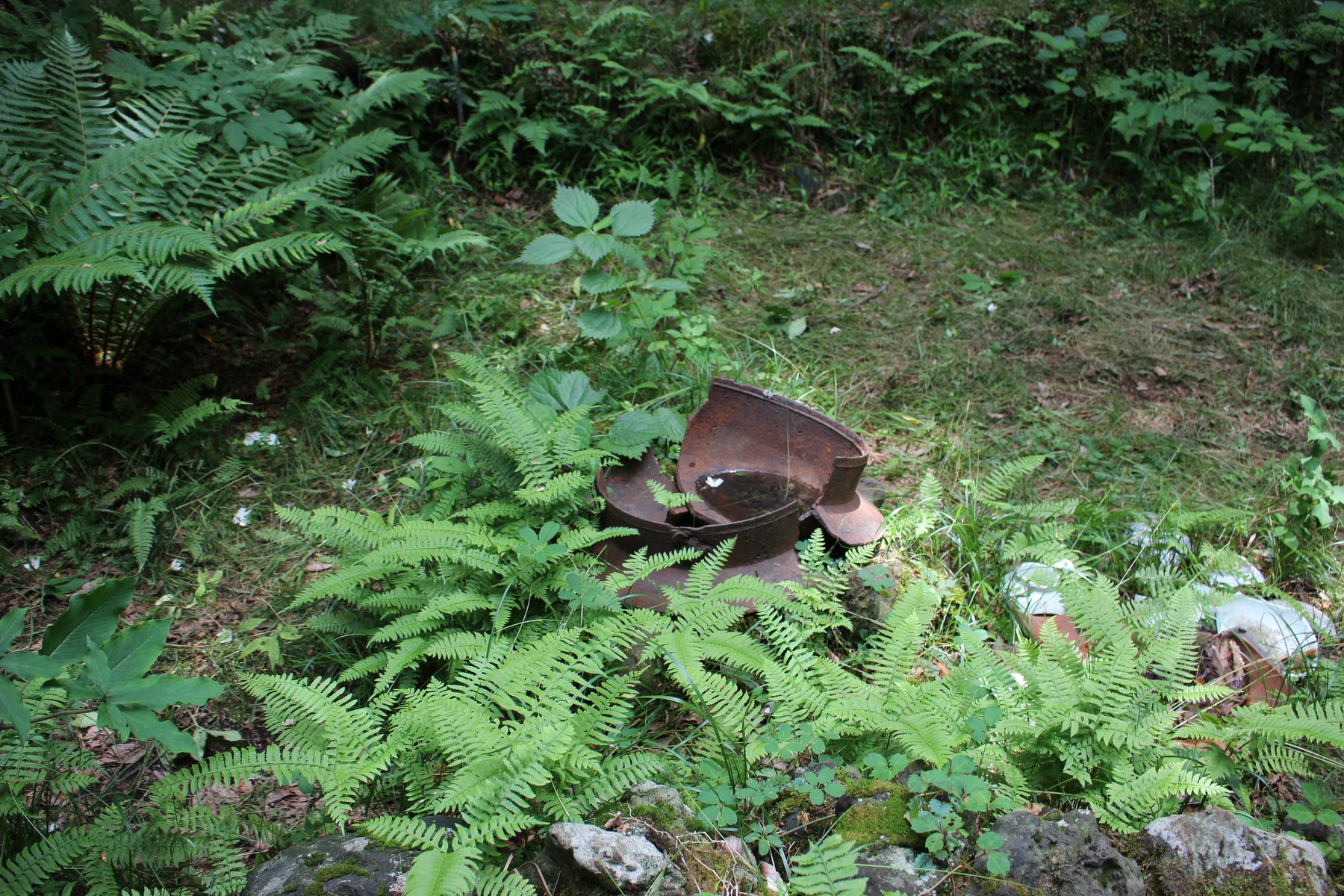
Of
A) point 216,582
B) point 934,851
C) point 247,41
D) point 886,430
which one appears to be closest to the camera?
point 934,851

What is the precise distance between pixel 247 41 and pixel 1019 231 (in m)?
4.33

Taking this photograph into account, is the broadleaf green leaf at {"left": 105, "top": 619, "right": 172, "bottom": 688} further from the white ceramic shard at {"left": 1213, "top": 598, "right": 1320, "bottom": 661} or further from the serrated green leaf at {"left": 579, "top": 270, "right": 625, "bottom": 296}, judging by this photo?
the white ceramic shard at {"left": 1213, "top": 598, "right": 1320, "bottom": 661}

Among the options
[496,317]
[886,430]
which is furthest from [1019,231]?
[496,317]

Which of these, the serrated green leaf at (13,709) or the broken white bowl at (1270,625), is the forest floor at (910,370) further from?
the serrated green leaf at (13,709)

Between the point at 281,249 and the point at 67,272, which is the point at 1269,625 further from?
the point at 67,272

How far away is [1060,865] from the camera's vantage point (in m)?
1.57

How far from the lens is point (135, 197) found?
10.0 ft

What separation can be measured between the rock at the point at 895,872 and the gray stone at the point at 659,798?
0.37 metres

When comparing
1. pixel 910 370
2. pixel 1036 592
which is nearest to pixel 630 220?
pixel 910 370

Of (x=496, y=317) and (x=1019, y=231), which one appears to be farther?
(x=1019, y=231)

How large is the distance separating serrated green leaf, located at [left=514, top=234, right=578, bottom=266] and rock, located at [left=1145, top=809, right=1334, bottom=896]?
8.54 feet

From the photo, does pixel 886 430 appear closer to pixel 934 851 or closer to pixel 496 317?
pixel 496 317

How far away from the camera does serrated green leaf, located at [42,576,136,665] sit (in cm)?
140

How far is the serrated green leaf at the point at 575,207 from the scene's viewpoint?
3.29 meters
